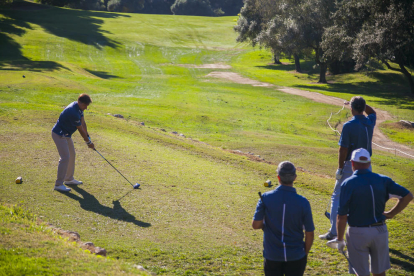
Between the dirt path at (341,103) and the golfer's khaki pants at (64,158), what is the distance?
21939 mm

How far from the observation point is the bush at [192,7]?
13662 centimetres

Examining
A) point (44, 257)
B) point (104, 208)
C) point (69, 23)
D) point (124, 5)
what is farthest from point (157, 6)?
point (44, 257)

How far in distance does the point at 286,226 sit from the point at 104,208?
21.1 ft

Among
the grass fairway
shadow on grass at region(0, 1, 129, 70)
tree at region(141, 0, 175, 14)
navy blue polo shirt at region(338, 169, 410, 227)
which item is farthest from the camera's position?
tree at region(141, 0, 175, 14)

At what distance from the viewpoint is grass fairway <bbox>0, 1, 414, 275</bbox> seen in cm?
880

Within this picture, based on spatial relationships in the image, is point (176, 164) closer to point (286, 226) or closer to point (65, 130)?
point (65, 130)

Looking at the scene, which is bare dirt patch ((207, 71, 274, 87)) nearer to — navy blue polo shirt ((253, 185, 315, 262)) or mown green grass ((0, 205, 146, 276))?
mown green grass ((0, 205, 146, 276))

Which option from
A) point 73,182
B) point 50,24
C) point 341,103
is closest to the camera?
point 73,182

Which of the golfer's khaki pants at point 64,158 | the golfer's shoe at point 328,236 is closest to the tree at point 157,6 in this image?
the golfer's khaki pants at point 64,158

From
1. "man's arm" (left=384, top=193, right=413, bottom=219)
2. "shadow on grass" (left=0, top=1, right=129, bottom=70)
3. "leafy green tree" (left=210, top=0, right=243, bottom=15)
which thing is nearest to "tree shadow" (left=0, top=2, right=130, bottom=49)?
"shadow on grass" (left=0, top=1, right=129, bottom=70)

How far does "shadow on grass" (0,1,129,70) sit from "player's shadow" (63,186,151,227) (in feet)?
177

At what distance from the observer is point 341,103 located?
40.6 meters

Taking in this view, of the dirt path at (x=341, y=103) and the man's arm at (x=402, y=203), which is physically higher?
the man's arm at (x=402, y=203)

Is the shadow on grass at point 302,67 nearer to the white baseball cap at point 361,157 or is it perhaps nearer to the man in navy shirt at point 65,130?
the man in navy shirt at point 65,130
